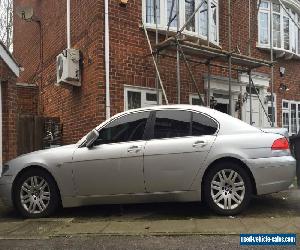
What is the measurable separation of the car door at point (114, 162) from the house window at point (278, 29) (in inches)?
321

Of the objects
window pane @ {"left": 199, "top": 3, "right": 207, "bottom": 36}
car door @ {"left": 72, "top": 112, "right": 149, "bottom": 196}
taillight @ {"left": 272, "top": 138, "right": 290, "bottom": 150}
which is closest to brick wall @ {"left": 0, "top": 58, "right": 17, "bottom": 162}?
car door @ {"left": 72, "top": 112, "right": 149, "bottom": 196}

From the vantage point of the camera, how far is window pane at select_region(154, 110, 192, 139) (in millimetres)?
6766

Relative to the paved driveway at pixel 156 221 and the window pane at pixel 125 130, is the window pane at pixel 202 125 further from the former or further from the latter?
the paved driveway at pixel 156 221

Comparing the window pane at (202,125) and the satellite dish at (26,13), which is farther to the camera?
the satellite dish at (26,13)

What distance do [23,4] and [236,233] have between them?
1285 cm

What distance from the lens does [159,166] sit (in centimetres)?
658

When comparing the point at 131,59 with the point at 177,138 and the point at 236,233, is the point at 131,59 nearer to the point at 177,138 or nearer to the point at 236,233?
the point at 177,138

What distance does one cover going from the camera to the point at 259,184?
21.2 ft

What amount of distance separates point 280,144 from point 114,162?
7.58 feet

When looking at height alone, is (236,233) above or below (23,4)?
below

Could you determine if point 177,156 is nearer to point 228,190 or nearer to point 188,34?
point 228,190

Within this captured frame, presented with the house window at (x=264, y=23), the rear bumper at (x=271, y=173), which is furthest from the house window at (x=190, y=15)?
the rear bumper at (x=271, y=173)

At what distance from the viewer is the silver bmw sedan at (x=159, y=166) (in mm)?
6469

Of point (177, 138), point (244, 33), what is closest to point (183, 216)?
point (177, 138)
